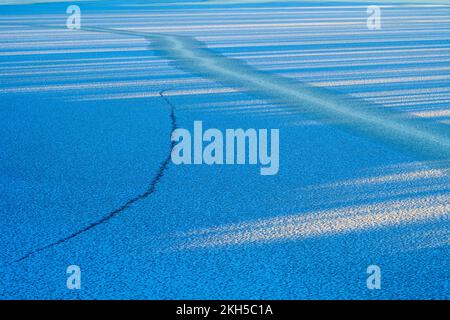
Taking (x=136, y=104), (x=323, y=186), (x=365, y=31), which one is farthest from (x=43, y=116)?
(x=365, y=31)

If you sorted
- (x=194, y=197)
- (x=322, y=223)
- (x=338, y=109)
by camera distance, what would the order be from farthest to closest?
(x=338, y=109), (x=194, y=197), (x=322, y=223)

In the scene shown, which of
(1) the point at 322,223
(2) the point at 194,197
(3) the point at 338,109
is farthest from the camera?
(3) the point at 338,109

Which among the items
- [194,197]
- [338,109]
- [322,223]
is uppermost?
[338,109]

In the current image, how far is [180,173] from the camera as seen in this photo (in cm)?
564

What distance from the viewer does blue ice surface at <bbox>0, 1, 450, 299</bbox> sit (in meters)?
3.67

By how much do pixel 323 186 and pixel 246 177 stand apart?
61 centimetres

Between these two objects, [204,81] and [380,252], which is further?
[204,81]

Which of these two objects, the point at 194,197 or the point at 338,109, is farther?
the point at 338,109

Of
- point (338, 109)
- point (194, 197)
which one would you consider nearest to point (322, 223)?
point (194, 197)

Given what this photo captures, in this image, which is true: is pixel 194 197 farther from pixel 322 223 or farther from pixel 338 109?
pixel 338 109

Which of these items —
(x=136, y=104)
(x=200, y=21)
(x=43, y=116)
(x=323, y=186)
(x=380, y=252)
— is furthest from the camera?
(x=200, y=21)

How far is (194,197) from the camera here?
5.03m

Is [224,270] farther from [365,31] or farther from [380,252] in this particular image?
[365,31]

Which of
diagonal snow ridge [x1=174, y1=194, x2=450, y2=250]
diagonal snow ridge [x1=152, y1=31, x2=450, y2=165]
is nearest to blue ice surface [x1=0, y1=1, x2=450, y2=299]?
diagonal snow ridge [x1=174, y1=194, x2=450, y2=250]
